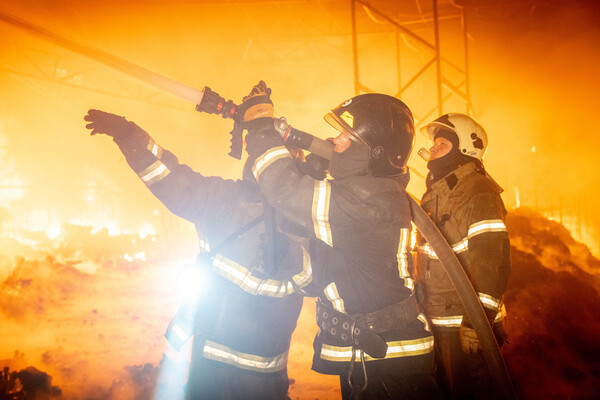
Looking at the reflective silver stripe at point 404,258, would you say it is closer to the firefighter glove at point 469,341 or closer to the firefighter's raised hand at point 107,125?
the firefighter glove at point 469,341

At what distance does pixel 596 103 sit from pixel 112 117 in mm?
11587

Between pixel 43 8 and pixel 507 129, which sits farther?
pixel 507 129

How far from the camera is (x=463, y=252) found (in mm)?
3041

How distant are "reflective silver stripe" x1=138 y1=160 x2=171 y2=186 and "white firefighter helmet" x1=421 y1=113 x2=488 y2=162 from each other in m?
2.77

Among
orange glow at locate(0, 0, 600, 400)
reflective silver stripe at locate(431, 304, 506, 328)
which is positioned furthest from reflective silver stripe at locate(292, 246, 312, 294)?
orange glow at locate(0, 0, 600, 400)

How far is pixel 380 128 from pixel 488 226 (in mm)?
1382

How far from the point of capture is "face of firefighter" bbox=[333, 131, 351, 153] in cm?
216

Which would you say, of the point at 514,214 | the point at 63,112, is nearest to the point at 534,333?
the point at 514,214

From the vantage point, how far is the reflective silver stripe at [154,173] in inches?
89.8

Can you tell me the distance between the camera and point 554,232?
23.2ft

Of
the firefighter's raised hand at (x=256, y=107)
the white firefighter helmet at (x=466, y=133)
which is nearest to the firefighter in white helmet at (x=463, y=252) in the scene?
the white firefighter helmet at (x=466, y=133)

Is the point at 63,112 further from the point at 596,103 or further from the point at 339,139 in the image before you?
the point at 596,103

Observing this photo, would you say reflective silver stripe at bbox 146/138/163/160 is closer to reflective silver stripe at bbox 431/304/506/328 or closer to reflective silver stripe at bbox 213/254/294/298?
reflective silver stripe at bbox 213/254/294/298

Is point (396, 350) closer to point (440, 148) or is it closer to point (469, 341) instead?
point (469, 341)
